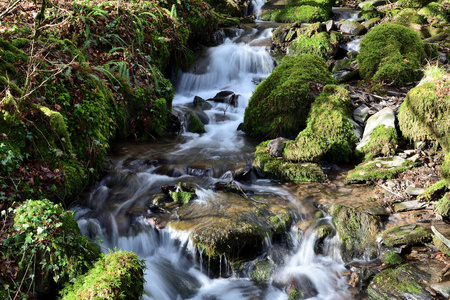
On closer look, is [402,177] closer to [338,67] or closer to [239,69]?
[338,67]

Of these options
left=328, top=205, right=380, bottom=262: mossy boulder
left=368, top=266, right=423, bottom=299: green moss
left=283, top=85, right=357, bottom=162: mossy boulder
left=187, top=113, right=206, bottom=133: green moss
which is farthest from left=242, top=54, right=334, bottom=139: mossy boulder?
left=368, top=266, right=423, bottom=299: green moss

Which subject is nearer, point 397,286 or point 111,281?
point 111,281

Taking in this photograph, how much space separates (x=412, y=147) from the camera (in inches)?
264

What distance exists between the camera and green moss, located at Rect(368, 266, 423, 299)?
418 cm

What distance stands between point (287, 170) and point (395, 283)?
283 cm

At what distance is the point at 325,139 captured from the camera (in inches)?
281

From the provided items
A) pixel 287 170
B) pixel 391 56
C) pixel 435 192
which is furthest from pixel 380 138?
pixel 391 56

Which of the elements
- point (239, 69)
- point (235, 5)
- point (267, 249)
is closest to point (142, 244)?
point (267, 249)

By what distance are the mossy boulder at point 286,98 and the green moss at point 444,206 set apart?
333cm

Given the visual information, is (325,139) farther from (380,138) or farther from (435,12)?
(435,12)

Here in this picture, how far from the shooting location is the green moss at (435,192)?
5328 mm

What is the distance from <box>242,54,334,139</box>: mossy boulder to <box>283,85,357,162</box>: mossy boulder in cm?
50

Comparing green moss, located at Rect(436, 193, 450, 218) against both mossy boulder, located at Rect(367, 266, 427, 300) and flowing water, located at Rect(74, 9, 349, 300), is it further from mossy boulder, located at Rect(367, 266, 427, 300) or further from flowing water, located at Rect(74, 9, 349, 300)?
flowing water, located at Rect(74, 9, 349, 300)

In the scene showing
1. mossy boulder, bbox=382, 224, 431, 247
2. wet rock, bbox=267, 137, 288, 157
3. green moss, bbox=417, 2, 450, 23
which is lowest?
mossy boulder, bbox=382, 224, 431, 247
